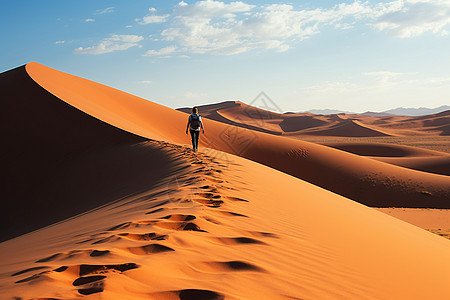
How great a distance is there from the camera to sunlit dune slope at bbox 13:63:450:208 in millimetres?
15039

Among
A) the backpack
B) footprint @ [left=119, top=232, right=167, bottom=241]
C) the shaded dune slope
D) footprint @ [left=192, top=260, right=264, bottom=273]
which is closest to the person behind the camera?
footprint @ [left=192, top=260, right=264, bottom=273]

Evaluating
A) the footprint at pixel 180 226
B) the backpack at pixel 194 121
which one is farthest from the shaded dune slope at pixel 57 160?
the footprint at pixel 180 226

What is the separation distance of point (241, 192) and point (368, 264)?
2734 millimetres

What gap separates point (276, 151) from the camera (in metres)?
20.3

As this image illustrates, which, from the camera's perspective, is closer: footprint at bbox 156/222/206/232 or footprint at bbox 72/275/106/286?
footprint at bbox 72/275/106/286

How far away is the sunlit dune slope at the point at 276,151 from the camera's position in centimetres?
1504

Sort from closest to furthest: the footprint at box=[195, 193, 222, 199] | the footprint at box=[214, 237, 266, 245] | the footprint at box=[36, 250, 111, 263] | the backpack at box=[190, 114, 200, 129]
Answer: the footprint at box=[36, 250, 111, 263]
the footprint at box=[214, 237, 266, 245]
the footprint at box=[195, 193, 222, 199]
the backpack at box=[190, 114, 200, 129]

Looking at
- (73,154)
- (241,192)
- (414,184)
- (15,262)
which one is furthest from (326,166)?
(15,262)

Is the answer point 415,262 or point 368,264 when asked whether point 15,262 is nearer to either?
point 368,264

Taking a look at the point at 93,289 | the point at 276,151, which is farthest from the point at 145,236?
the point at 276,151

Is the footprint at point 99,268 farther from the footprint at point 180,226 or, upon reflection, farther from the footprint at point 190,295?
the footprint at point 180,226

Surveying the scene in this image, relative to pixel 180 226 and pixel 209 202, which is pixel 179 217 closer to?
pixel 180 226

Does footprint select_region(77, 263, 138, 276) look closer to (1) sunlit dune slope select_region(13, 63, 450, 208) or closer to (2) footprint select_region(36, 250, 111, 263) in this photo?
(2) footprint select_region(36, 250, 111, 263)

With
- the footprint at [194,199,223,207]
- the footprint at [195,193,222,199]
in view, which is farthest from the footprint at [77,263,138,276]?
the footprint at [195,193,222,199]
